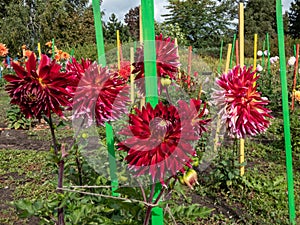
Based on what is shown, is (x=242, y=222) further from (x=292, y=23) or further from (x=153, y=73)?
(x=292, y=23)

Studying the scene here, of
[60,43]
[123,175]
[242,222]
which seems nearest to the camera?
[123,175]

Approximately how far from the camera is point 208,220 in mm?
2434

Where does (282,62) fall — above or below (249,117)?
above

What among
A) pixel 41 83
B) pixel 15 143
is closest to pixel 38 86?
pixel 41 83

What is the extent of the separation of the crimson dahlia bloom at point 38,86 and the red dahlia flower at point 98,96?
0.04m

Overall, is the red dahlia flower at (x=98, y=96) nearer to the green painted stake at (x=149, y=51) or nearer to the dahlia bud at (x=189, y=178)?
the green painted stake at (x=149, y=51)

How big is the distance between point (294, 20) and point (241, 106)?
36.9m

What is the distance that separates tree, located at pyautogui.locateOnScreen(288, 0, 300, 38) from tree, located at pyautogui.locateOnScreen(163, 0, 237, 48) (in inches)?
446

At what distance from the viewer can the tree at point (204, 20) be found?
21.8m

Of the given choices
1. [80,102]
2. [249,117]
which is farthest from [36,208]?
[249,117]

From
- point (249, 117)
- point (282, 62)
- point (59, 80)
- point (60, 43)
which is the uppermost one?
Result: point (60, 43)

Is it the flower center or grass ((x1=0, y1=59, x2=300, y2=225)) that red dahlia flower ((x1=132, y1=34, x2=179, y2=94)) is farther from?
grass ((x1=0, y1=59, x2=300, y2=225))

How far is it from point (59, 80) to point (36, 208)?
19.2 inches

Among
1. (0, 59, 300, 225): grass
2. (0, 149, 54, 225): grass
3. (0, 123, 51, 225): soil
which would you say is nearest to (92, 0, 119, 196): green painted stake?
(0, 59, 300, 225): grass
